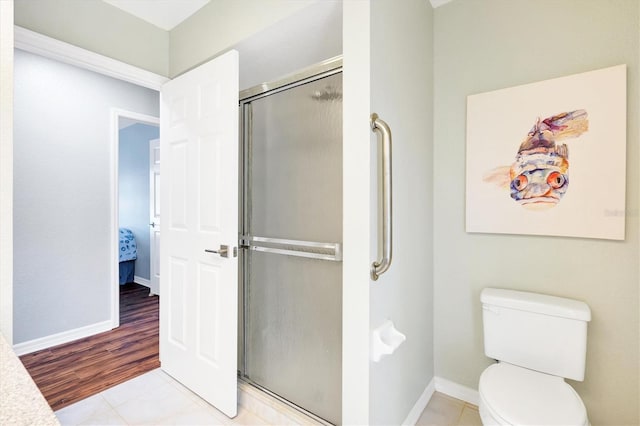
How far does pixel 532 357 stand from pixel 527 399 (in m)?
0.31

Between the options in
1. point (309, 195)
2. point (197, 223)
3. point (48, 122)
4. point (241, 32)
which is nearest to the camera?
point (309, 195)

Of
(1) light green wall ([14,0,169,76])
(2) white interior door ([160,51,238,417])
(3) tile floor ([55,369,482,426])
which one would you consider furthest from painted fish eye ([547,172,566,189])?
(1) light green wall ([14,0,169,76])

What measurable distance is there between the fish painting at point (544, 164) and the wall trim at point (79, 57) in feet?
7.86

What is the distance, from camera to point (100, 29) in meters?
1.89

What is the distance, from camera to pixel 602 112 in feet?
4.79

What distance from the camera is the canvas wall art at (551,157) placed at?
145 centimetres

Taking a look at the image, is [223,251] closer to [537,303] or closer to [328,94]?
[328,94]

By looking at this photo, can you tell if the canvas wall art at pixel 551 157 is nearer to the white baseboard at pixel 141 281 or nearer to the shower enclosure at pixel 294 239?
the shower enclosure at pixel 294 239

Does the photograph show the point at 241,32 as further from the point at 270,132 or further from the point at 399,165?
the point at 399,165

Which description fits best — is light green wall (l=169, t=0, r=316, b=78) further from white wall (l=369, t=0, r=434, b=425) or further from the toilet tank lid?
the toilet tank lid

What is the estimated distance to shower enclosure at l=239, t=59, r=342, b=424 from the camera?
1.54m

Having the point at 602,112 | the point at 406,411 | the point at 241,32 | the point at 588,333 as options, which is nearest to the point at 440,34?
the point at 602,112

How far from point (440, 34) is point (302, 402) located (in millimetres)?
2346

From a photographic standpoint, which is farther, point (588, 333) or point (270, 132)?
point (270, 132)
